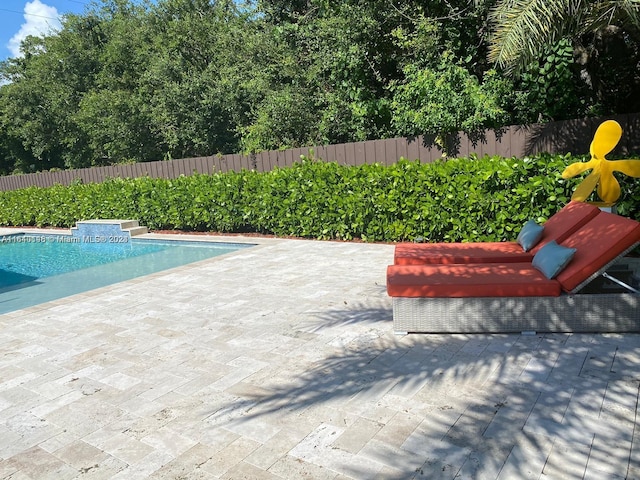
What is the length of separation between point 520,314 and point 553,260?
2.17ft

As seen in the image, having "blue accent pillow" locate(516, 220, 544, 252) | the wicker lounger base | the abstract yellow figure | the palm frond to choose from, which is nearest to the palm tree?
the palm frond

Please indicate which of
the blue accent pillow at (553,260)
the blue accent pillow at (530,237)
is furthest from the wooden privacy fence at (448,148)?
the blue accent pillow at (553,260)

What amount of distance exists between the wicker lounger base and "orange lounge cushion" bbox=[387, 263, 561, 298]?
59mm

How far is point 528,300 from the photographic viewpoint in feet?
14.7

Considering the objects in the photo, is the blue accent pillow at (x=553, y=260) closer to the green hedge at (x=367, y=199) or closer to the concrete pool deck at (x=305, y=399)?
the concrete pool deck at (x=305, y=399)

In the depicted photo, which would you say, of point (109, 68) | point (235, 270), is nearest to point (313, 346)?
point (235, 270)

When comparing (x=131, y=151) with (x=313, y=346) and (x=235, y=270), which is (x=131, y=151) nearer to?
(x=235, y=270)

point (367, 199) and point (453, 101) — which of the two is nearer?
point (367, 199)

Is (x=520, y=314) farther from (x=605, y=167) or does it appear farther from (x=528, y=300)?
(x=605, y=167)

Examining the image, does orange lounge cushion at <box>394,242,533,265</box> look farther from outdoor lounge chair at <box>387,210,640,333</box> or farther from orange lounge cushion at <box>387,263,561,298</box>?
outdoor lounge chair at <box>387,210,640,333</box>

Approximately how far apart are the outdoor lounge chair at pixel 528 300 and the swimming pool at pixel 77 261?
6.46 meters

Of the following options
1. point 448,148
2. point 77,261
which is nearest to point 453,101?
point 448,148

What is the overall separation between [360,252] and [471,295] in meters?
4.74

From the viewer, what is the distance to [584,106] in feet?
36.4
